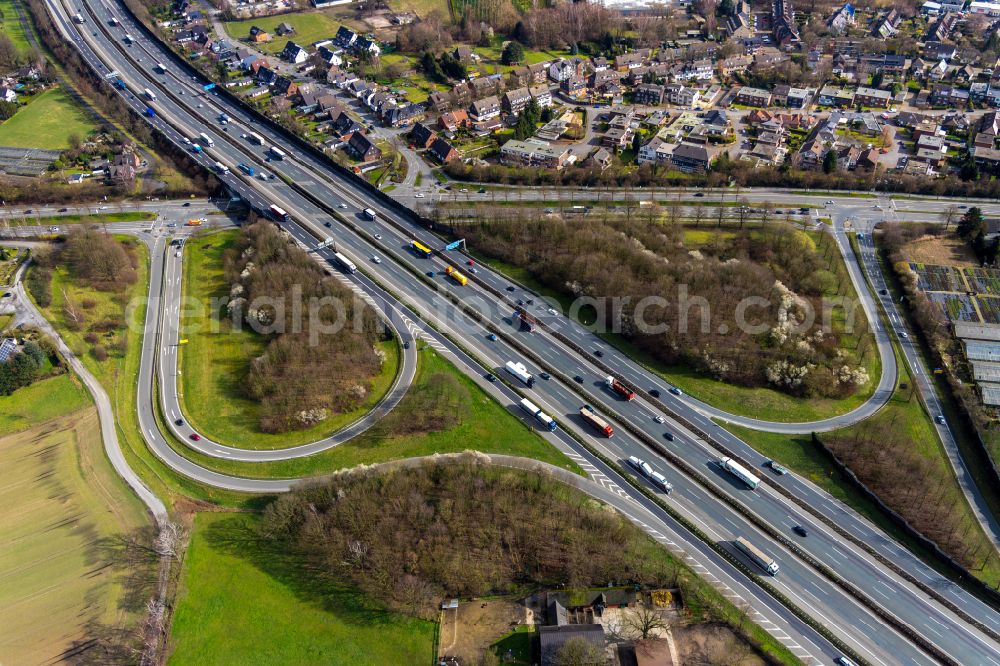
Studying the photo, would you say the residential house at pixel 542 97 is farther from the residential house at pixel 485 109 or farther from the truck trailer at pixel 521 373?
the truck trailer at pixel 521 373

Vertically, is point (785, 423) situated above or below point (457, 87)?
below

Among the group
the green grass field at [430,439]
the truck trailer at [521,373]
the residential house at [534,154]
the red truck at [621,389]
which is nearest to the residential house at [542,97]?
the residential house at [534,154]

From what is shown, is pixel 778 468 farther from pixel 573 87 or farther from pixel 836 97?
pixel 836 97

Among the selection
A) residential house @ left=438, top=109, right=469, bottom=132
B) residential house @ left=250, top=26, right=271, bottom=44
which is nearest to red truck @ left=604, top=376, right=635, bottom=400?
residential house @ left=438, top=109, right=469, bottom=132

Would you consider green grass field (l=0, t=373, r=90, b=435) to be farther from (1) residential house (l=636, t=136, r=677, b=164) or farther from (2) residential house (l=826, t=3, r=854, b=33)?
(2) residential house (l=826, t=3, r=854, b=33)

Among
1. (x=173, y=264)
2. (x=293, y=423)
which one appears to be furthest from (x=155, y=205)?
(x=293, y=423)

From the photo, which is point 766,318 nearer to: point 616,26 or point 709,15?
point 616,26
